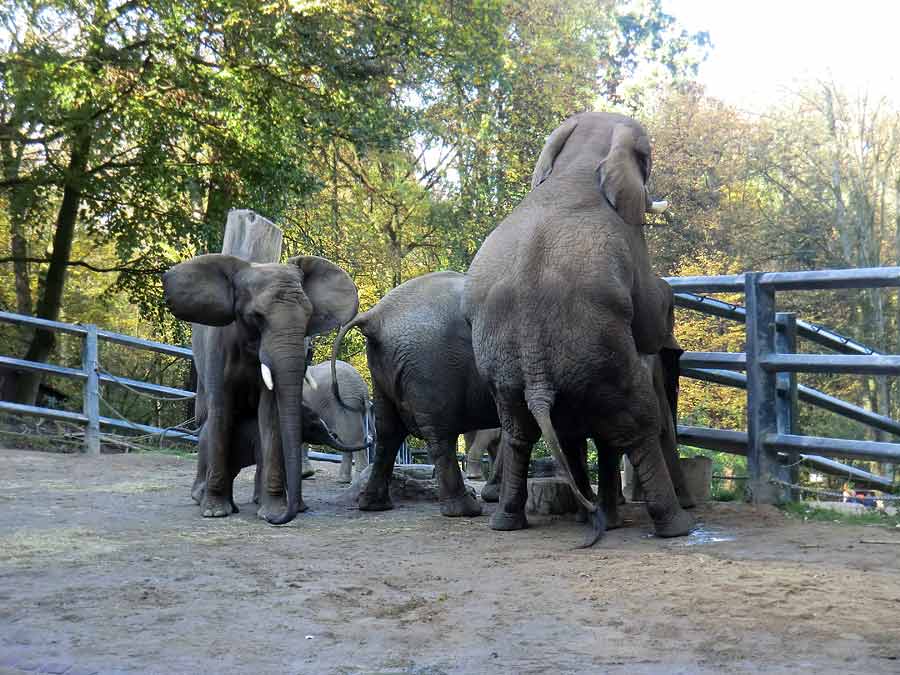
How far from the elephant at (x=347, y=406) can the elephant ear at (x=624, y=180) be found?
445 cm

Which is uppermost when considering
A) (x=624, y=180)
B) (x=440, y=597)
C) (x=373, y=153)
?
(x=373, y=153)

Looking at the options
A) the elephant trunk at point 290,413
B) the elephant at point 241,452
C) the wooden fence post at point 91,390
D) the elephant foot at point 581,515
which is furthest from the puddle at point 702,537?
the wooden fence post at point 91,390

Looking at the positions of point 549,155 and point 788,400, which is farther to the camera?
point 788,400

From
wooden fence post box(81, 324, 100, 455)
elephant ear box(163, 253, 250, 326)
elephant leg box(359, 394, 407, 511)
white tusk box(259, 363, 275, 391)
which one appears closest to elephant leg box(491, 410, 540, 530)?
elephant leg box(359, 394, 407, 511)

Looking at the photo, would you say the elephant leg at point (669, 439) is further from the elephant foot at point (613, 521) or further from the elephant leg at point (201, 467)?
the elephant leg at point (201, 467)

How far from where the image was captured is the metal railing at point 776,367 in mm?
6684

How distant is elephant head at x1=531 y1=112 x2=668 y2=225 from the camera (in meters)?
6.63

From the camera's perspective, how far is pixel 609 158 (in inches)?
265

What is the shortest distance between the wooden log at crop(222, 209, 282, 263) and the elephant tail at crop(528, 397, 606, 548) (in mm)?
3695

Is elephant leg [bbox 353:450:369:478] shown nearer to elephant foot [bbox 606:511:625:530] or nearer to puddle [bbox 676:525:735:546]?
elephant foot [bbox 606:511:625:530]

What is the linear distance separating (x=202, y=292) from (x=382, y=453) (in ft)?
5.49

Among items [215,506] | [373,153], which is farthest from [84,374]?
[373,153]

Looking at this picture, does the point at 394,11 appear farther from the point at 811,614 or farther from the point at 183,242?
the point at 811,614

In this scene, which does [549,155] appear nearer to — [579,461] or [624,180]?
[624,180]
